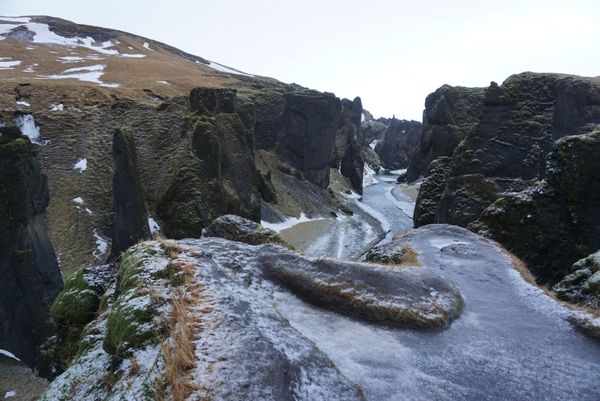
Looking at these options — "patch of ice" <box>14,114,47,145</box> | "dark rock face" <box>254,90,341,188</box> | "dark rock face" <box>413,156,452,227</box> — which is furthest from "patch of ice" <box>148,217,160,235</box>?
"dark rock face" <box>254,90,341,188</box>

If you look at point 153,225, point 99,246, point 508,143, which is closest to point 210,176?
point 153,225

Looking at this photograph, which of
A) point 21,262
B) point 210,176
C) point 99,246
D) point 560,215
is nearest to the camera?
A: point 560,215

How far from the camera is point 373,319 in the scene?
1166cm

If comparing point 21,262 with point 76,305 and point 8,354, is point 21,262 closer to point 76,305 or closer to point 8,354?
point 8,354

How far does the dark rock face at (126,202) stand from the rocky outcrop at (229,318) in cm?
3094

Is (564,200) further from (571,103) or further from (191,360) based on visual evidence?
(571,103)

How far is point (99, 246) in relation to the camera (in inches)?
1672

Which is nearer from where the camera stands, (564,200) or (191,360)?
(191,360)

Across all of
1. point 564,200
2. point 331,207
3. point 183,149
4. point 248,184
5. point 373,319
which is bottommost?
point 331,207

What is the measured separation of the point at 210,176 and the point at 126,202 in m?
13.5

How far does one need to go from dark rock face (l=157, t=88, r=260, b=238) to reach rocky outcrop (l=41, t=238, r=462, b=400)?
35443 millimetres

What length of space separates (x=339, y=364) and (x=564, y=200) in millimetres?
22164

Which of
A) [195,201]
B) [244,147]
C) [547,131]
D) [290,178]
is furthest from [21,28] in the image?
[547,131]

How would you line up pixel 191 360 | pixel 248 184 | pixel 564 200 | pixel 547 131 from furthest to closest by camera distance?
1. pixel 248 184
2. pixel 547 131
3. pixel 564 200
4. pixel 191 360
